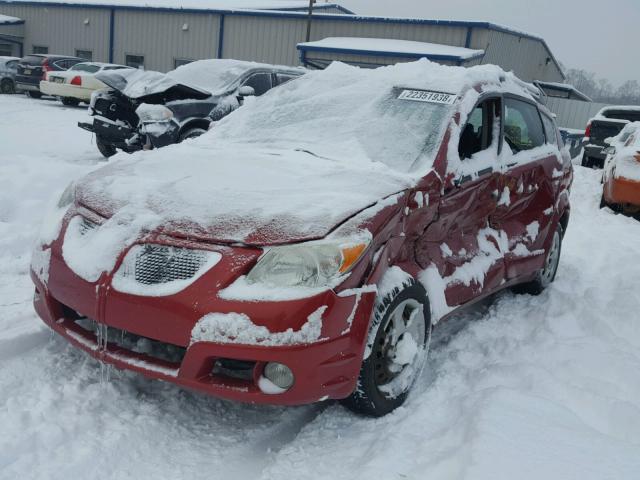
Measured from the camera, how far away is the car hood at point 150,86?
7.94 meters

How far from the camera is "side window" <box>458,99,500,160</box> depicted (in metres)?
3.48

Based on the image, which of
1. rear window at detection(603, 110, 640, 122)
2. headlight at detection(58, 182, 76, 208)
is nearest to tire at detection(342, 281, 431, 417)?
headlight at detection(58, 182, 76, 208)

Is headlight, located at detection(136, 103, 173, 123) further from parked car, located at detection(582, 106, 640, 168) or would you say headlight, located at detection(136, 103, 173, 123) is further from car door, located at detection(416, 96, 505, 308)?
parked car, located at detection(582, 106, 640, 168)

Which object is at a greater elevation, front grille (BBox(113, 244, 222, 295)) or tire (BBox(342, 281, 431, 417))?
front grille (BBox(113, 244, 222, 295))

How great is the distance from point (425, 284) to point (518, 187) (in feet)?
4.81

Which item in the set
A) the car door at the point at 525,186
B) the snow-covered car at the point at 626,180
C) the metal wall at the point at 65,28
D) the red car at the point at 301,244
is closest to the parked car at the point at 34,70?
the metal wall at the point at 65,28

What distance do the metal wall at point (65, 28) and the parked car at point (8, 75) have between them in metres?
8.37

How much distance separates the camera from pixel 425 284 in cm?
303

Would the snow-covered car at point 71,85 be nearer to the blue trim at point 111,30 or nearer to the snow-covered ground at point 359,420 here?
the blue trim at point 111,30

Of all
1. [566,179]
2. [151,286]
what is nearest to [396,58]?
[566,179]

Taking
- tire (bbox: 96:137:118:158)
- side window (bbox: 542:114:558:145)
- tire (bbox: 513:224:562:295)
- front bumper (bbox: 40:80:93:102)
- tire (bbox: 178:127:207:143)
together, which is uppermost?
side window (bbox: 542:114:558:145)

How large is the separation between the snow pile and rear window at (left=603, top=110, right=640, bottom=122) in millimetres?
14556

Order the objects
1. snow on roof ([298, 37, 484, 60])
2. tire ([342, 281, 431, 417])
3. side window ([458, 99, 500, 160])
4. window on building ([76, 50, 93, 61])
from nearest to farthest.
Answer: tire ([342, 281, 431, 417]) < side window ([458, 99, 500, 160]) < snow on roof ([298, 37, 484, 60]) < window on building ([76, 50, 93, 61])

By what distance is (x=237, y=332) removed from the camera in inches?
89.4
